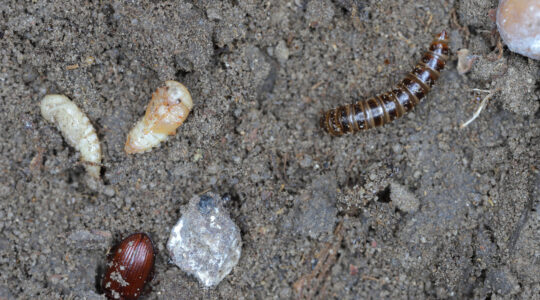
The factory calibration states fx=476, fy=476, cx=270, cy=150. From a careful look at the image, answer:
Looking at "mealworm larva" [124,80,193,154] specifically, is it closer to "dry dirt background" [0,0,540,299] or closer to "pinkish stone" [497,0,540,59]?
"dry dirt background" [0,0,540,299]

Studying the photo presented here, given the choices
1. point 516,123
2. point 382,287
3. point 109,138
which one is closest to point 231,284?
point 382,287

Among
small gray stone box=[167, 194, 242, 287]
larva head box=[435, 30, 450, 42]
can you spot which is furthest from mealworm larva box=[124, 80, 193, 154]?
larva head box=[435, 30, 450, 42]

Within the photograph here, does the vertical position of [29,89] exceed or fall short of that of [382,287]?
it exceeds it

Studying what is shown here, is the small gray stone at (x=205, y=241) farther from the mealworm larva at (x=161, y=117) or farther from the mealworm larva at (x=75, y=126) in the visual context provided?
the mealworm larva at (x=75, y=126)

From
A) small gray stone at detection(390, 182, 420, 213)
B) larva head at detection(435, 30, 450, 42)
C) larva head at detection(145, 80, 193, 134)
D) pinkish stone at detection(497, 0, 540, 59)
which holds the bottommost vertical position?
small gray stone at detection(390, 182, 420, 213)

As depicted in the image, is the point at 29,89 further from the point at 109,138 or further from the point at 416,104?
the point at 416,104

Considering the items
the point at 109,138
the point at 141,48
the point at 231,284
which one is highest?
the point at 141,48

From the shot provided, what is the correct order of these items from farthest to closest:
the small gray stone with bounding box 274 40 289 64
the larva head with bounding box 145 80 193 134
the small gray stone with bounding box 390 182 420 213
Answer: the small gray stone with bounding box 274 40 289 64 < the small gray stone with bounding box 390 182 420 213 < the larva head with bounding box 145 80 193 134

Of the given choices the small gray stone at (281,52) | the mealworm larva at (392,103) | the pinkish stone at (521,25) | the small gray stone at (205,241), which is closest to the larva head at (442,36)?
the mealworm larva at (392,103)
